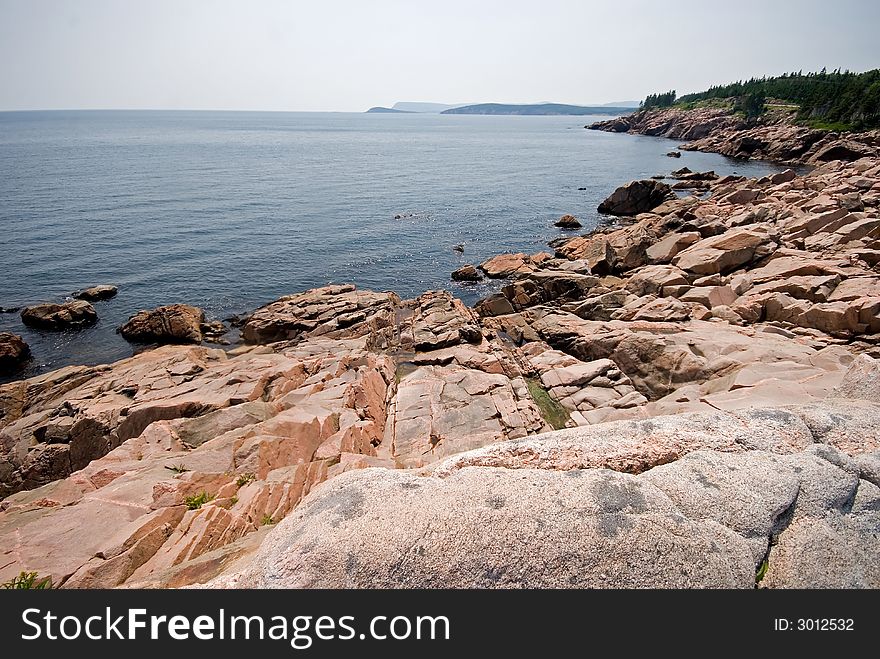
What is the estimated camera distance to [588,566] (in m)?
6.62

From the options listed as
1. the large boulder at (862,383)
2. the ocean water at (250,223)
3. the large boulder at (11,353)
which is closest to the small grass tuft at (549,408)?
the large boulder at (862,383)

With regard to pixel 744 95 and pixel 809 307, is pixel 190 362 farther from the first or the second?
pixel 744 95

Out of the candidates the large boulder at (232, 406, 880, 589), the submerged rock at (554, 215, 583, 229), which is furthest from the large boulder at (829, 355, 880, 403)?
the submerged rock at (554, 215, 583, 229)

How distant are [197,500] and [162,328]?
24.3 metres

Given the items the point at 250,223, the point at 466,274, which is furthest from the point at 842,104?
the point at 250,223

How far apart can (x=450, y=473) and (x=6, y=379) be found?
3437 centimetres

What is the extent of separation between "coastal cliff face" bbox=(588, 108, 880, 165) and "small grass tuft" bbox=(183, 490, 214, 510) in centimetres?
10992

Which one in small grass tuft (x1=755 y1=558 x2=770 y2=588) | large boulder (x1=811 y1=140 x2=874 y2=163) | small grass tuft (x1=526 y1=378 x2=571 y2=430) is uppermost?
large boulder (x1=811 y1=140 x2=874 y2=163)

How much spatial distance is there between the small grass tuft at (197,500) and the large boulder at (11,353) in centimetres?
2688

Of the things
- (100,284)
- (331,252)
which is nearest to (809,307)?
(331,252)

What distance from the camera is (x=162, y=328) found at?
1287 inches

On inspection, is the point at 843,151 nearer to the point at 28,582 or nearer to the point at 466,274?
the point at 466,274

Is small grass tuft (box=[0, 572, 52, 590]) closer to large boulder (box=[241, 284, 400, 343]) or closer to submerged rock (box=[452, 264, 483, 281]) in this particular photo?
large boulder (box=[241, 284, 400, 343])

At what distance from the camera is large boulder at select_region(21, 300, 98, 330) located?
34.1 m
